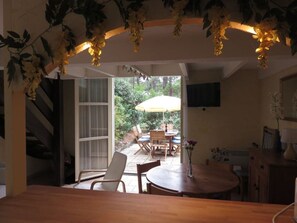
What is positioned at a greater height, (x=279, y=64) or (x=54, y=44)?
(x=279, y=64)

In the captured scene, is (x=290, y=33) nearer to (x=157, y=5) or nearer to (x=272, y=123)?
(x=157, y=5)

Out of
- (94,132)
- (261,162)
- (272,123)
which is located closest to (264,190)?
(261,162)

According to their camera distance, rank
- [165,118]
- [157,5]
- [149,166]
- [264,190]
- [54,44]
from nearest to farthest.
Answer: [157,5], [54,44], [264,190], [149,166], [165,118]

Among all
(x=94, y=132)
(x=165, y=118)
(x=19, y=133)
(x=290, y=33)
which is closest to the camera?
(x=290, y=33)

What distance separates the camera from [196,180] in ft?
8.65

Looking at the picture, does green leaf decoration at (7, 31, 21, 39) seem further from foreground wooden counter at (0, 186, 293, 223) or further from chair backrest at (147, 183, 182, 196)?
chair backrest at (147, 183, 182, 196)

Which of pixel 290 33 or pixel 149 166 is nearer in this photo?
pixel 290 33

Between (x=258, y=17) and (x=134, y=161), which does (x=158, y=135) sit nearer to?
(x=134, y=161)

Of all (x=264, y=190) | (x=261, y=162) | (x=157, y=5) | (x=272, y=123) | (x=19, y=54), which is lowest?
(x=264, y=190)

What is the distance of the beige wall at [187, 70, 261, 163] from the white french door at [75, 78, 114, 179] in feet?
5.90

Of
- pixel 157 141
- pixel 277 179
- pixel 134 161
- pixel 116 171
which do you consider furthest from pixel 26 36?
pixel 157 141

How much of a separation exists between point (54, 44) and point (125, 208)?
104 centimetres

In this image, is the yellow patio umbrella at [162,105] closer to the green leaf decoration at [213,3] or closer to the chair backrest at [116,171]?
the chair backrest at [116,171]

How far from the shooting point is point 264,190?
273 cm
